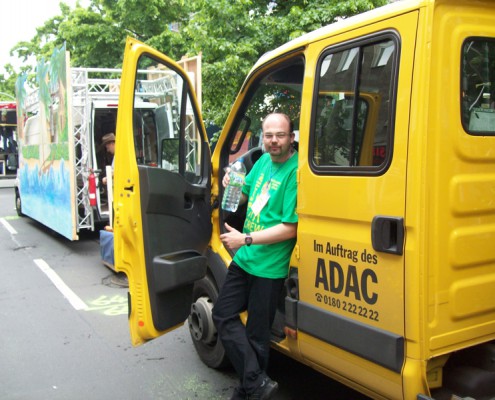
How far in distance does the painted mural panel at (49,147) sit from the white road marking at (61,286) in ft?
2.07

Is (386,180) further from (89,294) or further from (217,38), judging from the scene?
(217,38)

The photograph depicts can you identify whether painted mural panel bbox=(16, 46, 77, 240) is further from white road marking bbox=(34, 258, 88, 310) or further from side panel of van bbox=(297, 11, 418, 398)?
side panel of van bbox=(297, 11, 418, 398)

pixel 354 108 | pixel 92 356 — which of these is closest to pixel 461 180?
pixel 354 108

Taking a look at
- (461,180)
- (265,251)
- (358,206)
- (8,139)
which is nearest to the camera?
(461,180)

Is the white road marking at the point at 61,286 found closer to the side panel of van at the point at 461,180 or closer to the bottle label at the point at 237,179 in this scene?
the bottle label at the point at 237,179

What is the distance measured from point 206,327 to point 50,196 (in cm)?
628

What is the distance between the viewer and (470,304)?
2.32 m

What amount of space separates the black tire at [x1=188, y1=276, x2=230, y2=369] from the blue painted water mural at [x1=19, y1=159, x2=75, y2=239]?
458 cm

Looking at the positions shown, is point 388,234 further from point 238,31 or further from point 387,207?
point 238,31

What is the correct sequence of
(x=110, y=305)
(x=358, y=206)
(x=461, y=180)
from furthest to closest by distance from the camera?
1. (x=110, y=305)
2. (x=358, y=206)
3. (x=461, y=180)

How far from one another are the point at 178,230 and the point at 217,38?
20.8ft

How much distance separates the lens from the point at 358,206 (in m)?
2.43

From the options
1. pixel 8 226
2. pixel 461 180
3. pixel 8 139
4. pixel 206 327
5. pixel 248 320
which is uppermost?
pixel 8 139

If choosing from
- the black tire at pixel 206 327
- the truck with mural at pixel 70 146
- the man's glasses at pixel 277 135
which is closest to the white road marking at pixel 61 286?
the truck with mural at pixel 70 146
